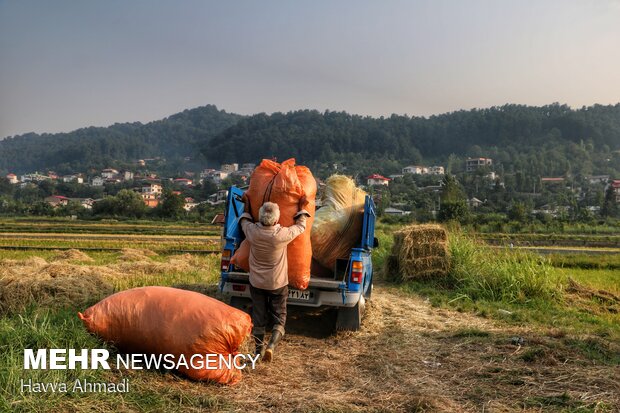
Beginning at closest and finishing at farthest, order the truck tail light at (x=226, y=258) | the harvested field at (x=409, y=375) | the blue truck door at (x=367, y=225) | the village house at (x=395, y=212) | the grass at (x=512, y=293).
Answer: the harvested field at (x=409, y=375) < the truck tail light at (x=226, y=258) < the blue truck door at (x=367, y=225) < the grass at (x=512, y=293) < the village house at (x=395, y=212)

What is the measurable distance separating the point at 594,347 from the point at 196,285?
23.1 ft

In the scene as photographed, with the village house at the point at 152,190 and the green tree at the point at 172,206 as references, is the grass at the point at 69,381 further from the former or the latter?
the village house at the point at 152,190

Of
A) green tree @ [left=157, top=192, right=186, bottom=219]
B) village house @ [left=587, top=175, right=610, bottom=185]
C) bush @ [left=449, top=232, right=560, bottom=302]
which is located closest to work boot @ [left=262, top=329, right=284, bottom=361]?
bush @ [left=449, top=232, right=560, bottom=302]

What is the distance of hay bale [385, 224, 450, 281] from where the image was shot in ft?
41.7

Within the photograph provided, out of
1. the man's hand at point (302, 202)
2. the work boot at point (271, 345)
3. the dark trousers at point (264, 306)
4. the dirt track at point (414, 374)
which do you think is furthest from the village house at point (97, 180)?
the work boot at point (271, 345)

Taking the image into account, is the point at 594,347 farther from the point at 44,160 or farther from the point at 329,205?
the point at 44,160

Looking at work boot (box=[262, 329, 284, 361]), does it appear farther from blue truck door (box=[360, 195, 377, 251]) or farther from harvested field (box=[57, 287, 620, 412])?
blue truck door (box=[360, 195, 377, 251])

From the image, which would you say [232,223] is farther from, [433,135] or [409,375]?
[433,135]

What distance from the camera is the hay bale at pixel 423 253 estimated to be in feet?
41.7

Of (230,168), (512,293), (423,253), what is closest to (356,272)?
(512,293)

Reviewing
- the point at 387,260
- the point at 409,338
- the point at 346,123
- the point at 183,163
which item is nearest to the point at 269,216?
the point at 409,338

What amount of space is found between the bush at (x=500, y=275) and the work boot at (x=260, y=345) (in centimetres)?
642

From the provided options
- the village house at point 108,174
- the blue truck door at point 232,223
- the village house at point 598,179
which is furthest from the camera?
the village house at point 108,174

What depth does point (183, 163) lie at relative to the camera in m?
180
